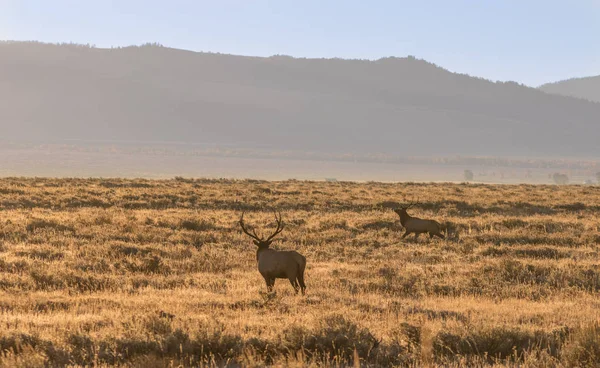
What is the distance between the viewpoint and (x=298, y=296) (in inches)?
475

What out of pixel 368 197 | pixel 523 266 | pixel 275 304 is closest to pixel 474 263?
pixel 523 266

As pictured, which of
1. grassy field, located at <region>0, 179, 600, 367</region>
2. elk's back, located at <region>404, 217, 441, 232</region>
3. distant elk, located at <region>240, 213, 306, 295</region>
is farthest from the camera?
elk's back, located at <region>404, 217, 441, 232</region>

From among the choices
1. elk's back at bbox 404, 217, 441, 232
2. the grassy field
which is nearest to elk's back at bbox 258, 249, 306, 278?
the grassy field

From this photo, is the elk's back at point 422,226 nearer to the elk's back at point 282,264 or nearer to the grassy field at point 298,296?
the grassy field at point 298,296

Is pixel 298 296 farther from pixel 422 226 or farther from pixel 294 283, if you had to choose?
pixel 422 226

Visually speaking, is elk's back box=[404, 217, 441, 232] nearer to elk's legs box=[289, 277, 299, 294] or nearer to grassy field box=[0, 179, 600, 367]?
grassy field box=[0, 179, 600, 367]

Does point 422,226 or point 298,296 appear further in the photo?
point 422,226

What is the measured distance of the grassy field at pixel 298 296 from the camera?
26.6 ft

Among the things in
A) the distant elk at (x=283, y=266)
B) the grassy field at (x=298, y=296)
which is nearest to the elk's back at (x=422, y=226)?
the grassy field at (x=298, y=296)

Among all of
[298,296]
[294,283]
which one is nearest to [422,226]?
[294,283]

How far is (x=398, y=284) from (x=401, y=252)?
16.6 ft

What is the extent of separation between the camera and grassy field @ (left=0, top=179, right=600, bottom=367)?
319 inches

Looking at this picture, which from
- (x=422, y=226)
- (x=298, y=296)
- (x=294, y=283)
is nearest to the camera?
(x=298, y=296)

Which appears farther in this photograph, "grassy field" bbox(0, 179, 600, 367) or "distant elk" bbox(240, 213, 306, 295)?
"distant elk" bbox(240, 213, 306, 295)
